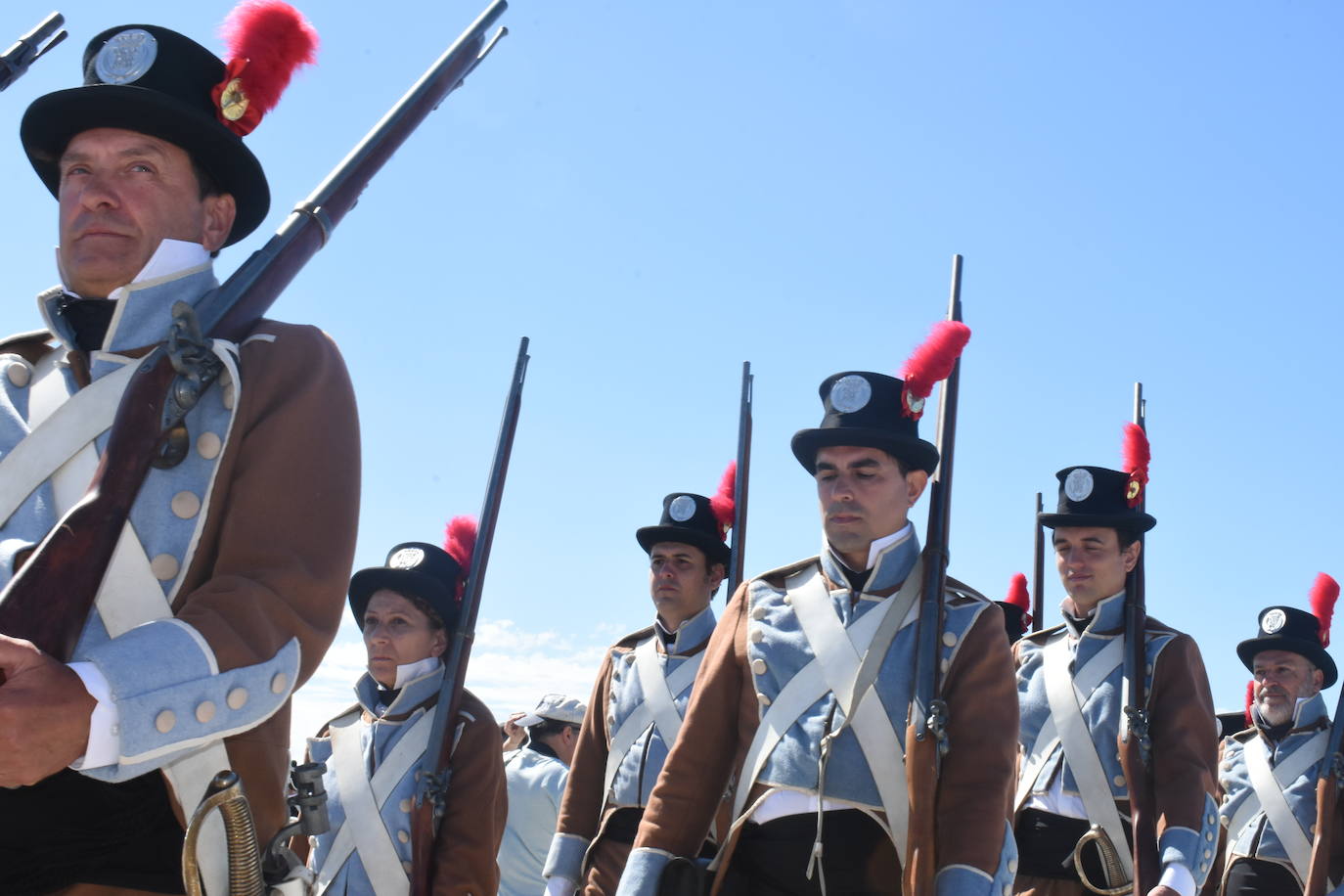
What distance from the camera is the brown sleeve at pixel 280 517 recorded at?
2.39 meters

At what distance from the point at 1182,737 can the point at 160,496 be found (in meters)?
5.42

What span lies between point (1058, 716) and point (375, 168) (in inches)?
202

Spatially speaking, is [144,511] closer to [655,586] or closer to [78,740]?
[78,740]

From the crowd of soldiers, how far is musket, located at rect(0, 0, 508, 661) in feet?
0.06

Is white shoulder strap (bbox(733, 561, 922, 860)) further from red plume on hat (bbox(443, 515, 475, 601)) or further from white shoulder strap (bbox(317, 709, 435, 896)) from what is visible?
red plume on hat (bbox(443, 515, 475, 601))

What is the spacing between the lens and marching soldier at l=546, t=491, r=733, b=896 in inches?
284

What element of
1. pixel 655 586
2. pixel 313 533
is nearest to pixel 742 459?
pixel 655 586

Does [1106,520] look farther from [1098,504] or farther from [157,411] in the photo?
[157,411]

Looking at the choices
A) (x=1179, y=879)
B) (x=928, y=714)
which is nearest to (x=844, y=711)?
(x=928, y=714)

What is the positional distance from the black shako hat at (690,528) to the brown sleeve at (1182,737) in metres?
3.25

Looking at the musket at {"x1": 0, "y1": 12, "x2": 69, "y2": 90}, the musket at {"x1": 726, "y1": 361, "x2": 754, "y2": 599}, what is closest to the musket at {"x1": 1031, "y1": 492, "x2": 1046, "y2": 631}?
the musket at {"x1": 726, "y1": 361, "x2": 754, "y2": 599}

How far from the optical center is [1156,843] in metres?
6.26

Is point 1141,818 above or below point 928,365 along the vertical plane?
below

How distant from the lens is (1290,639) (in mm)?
10391
